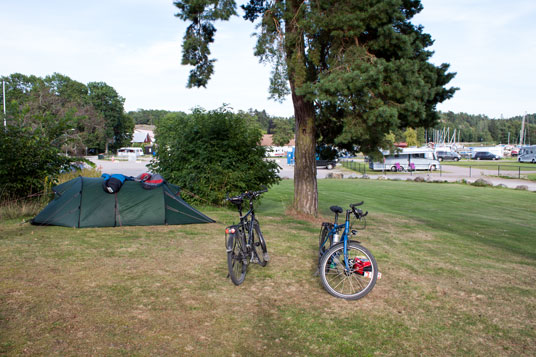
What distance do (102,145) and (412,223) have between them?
75.6 metres

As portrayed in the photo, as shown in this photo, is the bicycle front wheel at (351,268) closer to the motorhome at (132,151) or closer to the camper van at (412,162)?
the camper van at (412,162)

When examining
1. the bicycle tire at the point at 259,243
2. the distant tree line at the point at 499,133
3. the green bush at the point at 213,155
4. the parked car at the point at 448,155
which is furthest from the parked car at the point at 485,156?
the bicycle tire at the point at 259,243

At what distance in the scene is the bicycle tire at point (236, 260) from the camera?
5.00 m

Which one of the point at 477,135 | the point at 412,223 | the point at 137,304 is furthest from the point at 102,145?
the point at 477,135

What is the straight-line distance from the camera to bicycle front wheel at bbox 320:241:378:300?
15.8ft

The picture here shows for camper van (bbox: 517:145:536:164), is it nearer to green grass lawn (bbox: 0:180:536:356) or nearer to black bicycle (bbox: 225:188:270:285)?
green grass lawn (bbox: 0:180:536:356)

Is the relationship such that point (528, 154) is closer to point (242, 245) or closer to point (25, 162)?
point (25, 162)

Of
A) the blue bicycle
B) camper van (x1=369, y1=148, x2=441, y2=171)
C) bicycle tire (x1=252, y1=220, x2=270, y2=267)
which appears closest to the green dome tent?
bicycle tire (x1=252, y1=220, x2=270, y2=267)

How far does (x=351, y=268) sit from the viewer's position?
489cm

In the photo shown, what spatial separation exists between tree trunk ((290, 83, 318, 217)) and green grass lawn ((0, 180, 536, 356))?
8.63 ft

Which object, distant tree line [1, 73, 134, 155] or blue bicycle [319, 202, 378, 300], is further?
distant tree line [1, 73, 134, 155]

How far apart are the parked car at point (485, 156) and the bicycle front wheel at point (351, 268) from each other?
72.0 metres

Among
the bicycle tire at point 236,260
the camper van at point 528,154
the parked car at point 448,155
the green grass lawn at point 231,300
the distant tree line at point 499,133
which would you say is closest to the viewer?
the green grass lawn at point 231,300

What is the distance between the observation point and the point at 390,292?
5.14m
